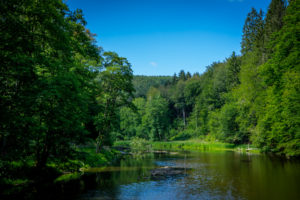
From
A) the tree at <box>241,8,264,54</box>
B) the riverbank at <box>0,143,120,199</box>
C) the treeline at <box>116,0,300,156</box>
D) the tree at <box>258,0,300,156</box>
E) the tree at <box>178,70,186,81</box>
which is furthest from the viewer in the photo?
the tree at <box>178,70,186,81</box>

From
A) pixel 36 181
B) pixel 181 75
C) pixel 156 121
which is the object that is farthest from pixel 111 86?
pixel 181 75

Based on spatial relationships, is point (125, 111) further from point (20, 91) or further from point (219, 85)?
point (20, 91)

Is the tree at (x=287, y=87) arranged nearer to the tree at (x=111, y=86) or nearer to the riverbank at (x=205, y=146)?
the riverbank at (x=205, y=146)

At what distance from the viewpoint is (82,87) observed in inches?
756

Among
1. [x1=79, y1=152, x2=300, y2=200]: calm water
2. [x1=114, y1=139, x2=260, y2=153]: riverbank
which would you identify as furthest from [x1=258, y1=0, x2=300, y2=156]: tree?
[x1=114, y1=139, x2=260, y2=153]: riverbank

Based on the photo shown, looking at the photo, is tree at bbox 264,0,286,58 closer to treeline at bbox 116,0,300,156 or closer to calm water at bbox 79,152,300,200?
treeline at bbox 116,0,300,156

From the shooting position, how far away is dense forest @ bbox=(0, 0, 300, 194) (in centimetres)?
1076

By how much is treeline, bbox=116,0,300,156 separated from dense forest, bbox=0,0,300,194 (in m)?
0.20

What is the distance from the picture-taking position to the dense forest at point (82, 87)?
10758 mm

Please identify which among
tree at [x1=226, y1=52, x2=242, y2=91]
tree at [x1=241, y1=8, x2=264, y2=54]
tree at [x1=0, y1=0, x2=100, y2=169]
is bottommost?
tree at [x1=0, y1=0, x2=100, y2=169]

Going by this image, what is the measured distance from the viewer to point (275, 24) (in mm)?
40594

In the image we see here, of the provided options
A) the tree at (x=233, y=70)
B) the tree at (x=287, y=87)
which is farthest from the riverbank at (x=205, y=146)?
the tree at (x=233, y=70)

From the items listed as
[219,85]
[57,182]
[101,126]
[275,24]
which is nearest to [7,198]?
[57,182]

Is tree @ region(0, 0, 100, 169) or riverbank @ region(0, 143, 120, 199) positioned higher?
tree @ region(0, 0, 100, 169)
